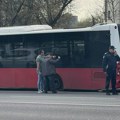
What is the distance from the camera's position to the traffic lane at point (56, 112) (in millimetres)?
13094

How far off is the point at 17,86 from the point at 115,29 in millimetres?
5175

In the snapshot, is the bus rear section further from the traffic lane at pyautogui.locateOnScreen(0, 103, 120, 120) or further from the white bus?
the traffic lane at pyautogui.locateOnScreen(0, 103, 120, 120)

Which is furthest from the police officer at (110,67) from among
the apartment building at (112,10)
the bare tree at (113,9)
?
the bare tree at (113,9)

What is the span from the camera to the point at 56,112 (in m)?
14.2

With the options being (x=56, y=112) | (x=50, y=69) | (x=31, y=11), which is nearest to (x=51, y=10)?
(x=31, y=11)

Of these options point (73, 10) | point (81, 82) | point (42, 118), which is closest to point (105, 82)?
point (81, 82)

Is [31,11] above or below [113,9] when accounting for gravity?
below

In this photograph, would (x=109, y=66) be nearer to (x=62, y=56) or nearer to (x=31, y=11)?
(x=62, y=56)

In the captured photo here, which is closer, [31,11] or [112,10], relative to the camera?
[31,11]

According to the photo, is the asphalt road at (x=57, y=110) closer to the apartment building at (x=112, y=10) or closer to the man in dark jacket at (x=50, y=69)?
the man in dark jacket at (x=50, y=69)

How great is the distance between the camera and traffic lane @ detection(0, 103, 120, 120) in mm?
13094

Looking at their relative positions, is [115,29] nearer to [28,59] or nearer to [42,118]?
[28,59]

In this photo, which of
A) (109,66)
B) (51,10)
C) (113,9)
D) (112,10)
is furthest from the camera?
(112,10)

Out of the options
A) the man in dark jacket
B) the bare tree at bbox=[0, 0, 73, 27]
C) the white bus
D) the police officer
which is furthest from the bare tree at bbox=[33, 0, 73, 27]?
the police officer
